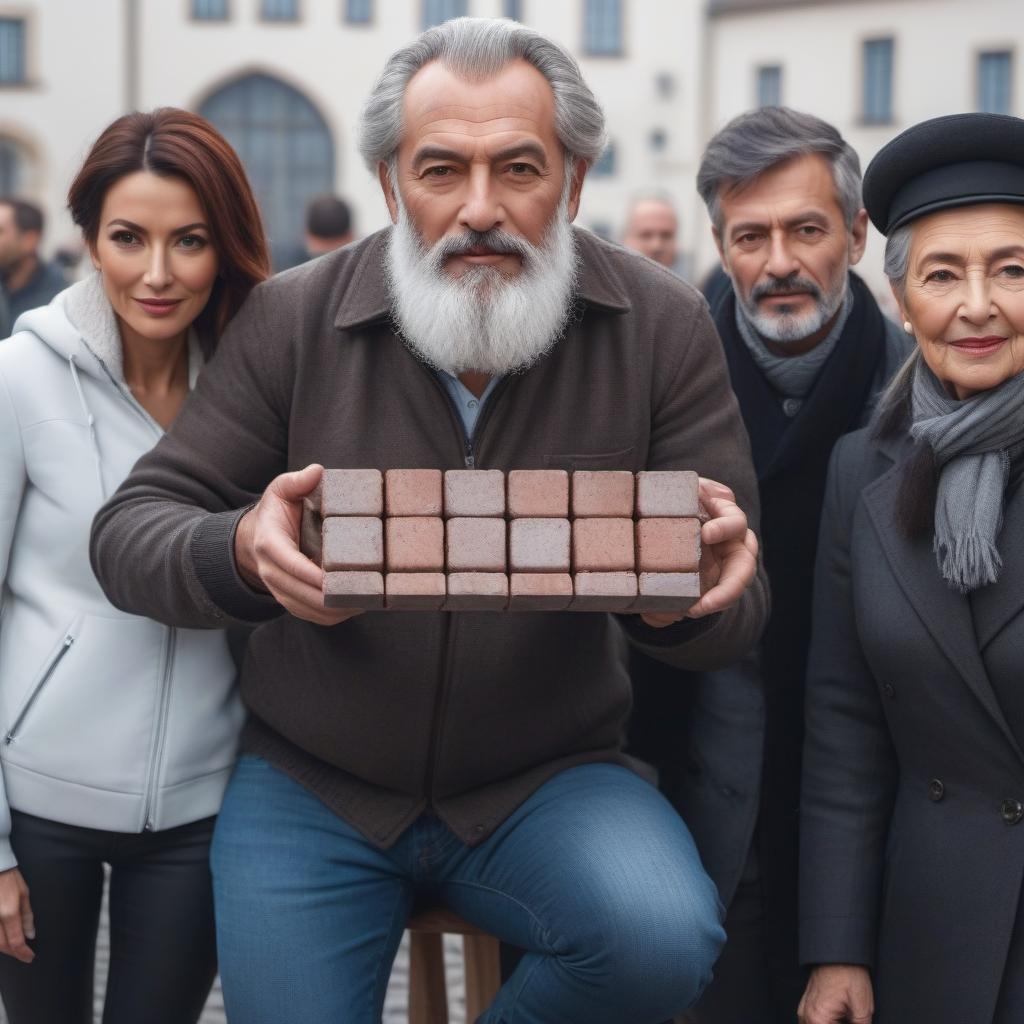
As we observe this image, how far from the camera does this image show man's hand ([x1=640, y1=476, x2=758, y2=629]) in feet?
9.39

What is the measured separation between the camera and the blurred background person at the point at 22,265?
27.6 feet

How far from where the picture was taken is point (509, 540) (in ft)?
8.89

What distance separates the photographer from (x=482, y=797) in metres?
3.27

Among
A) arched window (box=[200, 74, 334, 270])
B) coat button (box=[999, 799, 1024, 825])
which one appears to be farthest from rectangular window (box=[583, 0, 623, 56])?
coat button (box=[999, 799, 1024, 825])

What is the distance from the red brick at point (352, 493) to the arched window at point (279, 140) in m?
39.4

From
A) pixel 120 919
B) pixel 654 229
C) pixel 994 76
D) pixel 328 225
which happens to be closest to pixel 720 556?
pixel 120 919

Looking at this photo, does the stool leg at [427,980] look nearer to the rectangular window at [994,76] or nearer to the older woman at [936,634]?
the older woman at [936,634]

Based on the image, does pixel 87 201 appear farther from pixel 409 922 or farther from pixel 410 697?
pixel 409 922

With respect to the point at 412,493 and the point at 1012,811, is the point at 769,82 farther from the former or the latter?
the point at 412,493

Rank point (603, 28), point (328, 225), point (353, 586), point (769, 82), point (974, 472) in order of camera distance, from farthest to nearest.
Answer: point (603, 28), point (769, 82), point (328, 225), point (974, 472), point (353, 586)

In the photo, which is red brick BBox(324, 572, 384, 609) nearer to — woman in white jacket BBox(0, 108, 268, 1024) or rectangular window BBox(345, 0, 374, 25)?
woman in white jacket BBox(0, 108, 268, 1024)

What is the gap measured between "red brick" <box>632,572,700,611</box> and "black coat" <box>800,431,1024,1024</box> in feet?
2.20

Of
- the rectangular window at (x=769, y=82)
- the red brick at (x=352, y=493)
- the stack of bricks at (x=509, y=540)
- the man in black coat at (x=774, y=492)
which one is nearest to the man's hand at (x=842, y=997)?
the man in black coat at (x=774, y=492)

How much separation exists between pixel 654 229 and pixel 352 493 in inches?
224
